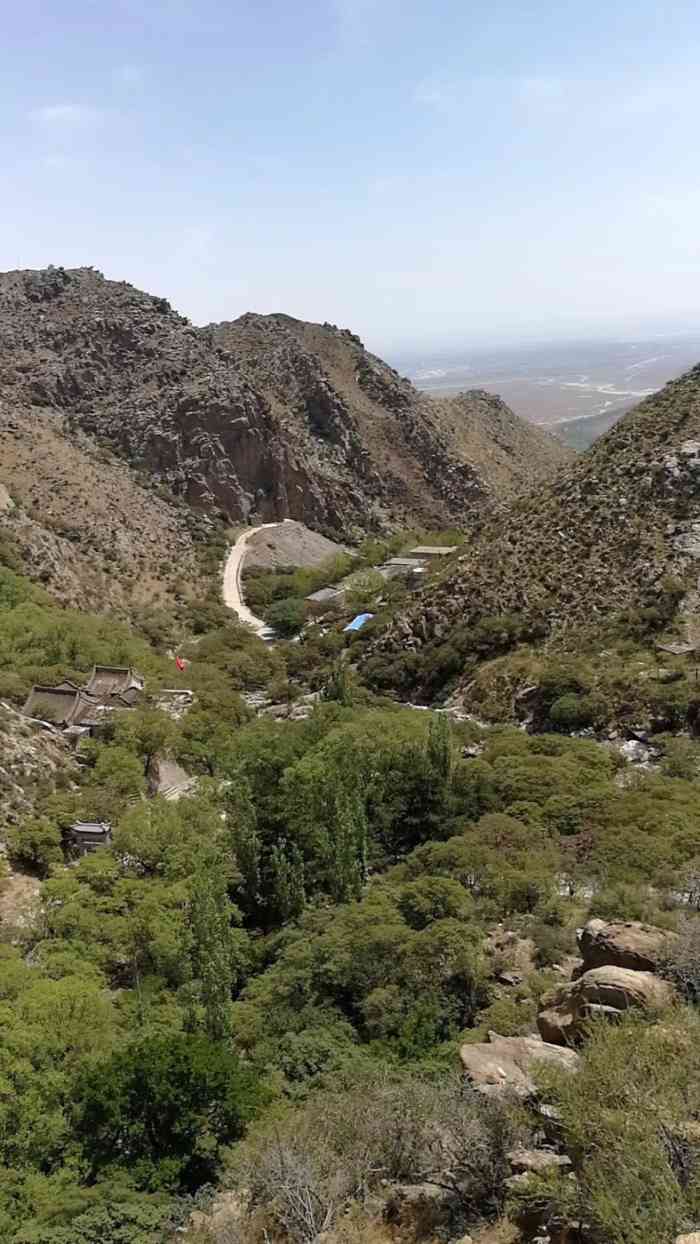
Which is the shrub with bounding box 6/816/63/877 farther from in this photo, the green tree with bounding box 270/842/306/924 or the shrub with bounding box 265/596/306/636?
the shrub with bounding box 265/596/306/636

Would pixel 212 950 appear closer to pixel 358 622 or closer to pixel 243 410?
pixel 358 622

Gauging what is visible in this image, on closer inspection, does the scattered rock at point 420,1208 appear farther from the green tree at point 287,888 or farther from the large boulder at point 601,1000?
the green tree at point 287,888

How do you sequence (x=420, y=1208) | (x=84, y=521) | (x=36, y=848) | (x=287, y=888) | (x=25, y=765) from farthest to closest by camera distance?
(x=84, y=521), (x=25, y=765), (x=36, y=848), (x=287, y=888), (x=420, y=1208)

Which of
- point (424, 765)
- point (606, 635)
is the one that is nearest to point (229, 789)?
point (424, 765)

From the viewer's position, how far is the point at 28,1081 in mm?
12969

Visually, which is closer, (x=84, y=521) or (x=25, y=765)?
(x=25, y=765)

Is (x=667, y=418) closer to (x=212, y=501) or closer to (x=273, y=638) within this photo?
(x=273, y=638)

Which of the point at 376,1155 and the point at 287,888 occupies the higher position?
the point at 376,1155

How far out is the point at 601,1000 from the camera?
10.8 m

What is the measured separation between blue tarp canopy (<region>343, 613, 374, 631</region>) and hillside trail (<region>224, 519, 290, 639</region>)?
5.88 metres

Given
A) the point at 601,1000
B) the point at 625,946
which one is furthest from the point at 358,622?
the point at 601,1000

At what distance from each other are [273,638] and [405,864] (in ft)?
110

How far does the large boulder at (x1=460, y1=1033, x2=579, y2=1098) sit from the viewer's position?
9.66 m

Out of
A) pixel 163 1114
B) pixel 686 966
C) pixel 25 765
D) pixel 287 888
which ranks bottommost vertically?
pixel 287 888
